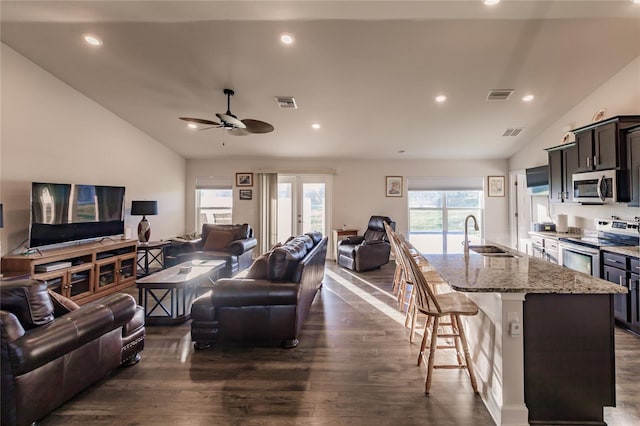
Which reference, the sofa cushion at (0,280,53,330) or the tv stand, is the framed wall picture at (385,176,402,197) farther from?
the sofa cushion at (0,280,53,330)

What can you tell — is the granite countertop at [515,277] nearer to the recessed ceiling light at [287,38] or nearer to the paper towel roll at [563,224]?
the recessed ceiling light at [287,38]

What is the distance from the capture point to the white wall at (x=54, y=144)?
10.5 ft

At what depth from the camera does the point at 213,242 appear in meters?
5.29

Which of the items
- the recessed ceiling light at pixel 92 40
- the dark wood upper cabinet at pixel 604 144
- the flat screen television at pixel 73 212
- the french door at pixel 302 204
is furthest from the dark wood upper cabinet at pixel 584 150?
the flat screen television at pixel 73 212

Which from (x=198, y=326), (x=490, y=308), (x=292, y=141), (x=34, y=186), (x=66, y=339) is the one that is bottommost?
(x=198, y=326)

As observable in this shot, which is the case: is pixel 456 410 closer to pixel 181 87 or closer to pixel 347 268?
pixel 347 268

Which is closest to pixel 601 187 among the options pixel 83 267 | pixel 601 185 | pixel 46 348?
pixel 601 185

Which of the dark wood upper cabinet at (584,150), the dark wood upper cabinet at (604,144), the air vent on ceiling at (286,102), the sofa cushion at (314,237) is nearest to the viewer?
the dark wood upper cabinet at (604,144)

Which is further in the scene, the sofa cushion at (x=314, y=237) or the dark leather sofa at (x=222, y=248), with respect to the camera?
the dark leather sofa at (x=222, y=248)

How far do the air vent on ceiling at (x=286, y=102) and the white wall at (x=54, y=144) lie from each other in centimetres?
284

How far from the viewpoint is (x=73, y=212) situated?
12.4 ft

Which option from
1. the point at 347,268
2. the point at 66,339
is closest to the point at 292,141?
the point at 347,268

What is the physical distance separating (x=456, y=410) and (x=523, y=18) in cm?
348

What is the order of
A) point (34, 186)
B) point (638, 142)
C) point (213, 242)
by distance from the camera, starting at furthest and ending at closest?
point (213, 242), point (34, 186), point (638, 142)
